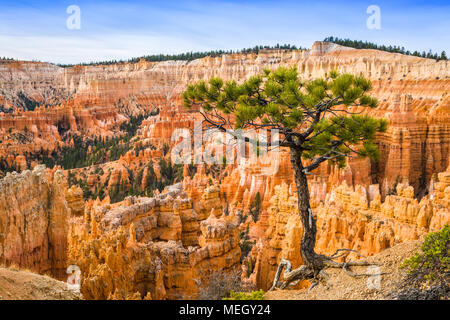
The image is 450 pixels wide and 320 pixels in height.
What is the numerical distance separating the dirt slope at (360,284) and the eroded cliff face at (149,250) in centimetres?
461

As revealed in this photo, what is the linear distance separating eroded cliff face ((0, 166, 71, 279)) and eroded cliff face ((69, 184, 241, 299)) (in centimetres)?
57

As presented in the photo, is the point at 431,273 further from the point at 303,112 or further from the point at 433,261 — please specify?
the point at 303,112

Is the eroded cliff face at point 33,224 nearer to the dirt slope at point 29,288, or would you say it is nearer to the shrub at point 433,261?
the dirt slope at point 29,288

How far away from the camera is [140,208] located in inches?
640

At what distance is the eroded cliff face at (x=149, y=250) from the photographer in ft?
32.1

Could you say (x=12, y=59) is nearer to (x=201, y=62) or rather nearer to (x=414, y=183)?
(x=201, y=62)

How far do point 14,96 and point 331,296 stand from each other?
112 meters

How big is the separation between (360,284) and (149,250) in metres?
8.27

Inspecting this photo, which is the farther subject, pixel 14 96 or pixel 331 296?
pixel 14 96

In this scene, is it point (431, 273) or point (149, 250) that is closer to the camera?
point (431, 273)

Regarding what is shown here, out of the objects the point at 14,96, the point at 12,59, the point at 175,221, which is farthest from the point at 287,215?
the point at 12,59

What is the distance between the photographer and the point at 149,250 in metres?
12.9

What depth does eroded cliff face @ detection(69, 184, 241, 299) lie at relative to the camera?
32.1ft

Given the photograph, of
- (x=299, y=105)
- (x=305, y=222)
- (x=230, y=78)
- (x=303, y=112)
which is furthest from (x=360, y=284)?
(x=230, y=78)
